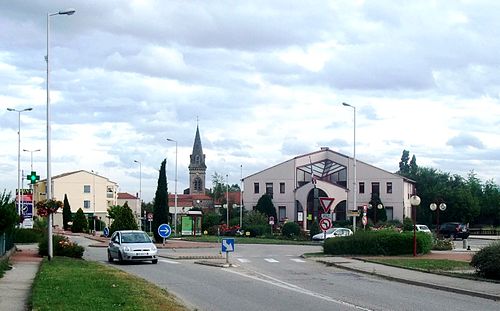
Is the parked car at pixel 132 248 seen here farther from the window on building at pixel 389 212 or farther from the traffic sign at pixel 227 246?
the window on building at pixel 389 212

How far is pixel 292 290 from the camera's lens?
65.8 ft

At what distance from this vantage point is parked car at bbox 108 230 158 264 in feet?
103

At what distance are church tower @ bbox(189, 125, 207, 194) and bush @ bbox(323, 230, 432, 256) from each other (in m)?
132

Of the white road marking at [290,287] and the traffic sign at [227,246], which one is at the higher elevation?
the traffic sign at [227,246]

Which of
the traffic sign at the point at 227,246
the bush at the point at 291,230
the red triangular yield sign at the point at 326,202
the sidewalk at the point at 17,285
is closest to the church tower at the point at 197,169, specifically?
the bush at the point at 291,230

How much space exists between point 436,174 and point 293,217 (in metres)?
27.1

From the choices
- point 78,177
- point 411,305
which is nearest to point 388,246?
point 411,305

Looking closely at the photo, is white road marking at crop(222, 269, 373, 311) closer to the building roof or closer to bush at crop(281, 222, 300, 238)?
bush at crop(281, 222, 300, 238)

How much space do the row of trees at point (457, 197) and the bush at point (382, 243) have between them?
5089cm

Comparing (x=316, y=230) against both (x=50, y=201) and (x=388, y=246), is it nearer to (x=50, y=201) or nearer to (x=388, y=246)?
(x=388, y=246)

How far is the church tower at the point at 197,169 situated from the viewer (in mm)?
167875

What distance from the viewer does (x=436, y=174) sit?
371 ft

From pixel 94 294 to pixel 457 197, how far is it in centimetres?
8583

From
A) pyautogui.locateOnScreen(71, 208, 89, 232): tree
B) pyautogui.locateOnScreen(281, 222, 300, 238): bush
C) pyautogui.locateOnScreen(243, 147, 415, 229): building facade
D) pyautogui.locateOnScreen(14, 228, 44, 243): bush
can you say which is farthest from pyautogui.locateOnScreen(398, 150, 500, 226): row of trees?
pyautogui.locateOnScreen(14, 228, 44, 243): bush
